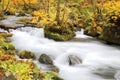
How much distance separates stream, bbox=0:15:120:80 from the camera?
1278 cm

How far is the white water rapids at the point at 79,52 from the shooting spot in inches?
503

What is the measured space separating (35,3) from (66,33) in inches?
763

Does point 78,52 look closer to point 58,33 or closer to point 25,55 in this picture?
point 25,55

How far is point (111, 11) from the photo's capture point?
18.6 m

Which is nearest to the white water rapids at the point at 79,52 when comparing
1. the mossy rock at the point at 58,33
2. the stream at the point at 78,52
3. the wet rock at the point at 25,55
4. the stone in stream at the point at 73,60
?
the stream at the point at 78,52

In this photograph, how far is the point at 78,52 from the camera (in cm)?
1609

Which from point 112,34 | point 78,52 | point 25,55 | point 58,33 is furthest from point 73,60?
point 58,33

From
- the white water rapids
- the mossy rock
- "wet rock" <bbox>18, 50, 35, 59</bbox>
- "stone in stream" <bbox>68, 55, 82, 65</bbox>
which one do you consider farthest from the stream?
"wet rock" <bbox>18, 50, 35, 59</bbox>

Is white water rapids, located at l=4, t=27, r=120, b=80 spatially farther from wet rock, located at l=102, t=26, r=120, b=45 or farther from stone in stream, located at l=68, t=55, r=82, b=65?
wet rock, located at l=102, t=26, r=120, b=45

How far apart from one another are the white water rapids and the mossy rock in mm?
457

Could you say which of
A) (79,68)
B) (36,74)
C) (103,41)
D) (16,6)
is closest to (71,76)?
(79,68)

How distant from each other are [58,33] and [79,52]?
4048mm

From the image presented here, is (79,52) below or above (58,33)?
below

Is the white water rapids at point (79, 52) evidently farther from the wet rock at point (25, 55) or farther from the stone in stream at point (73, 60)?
the wet rock at point (25, 55)
